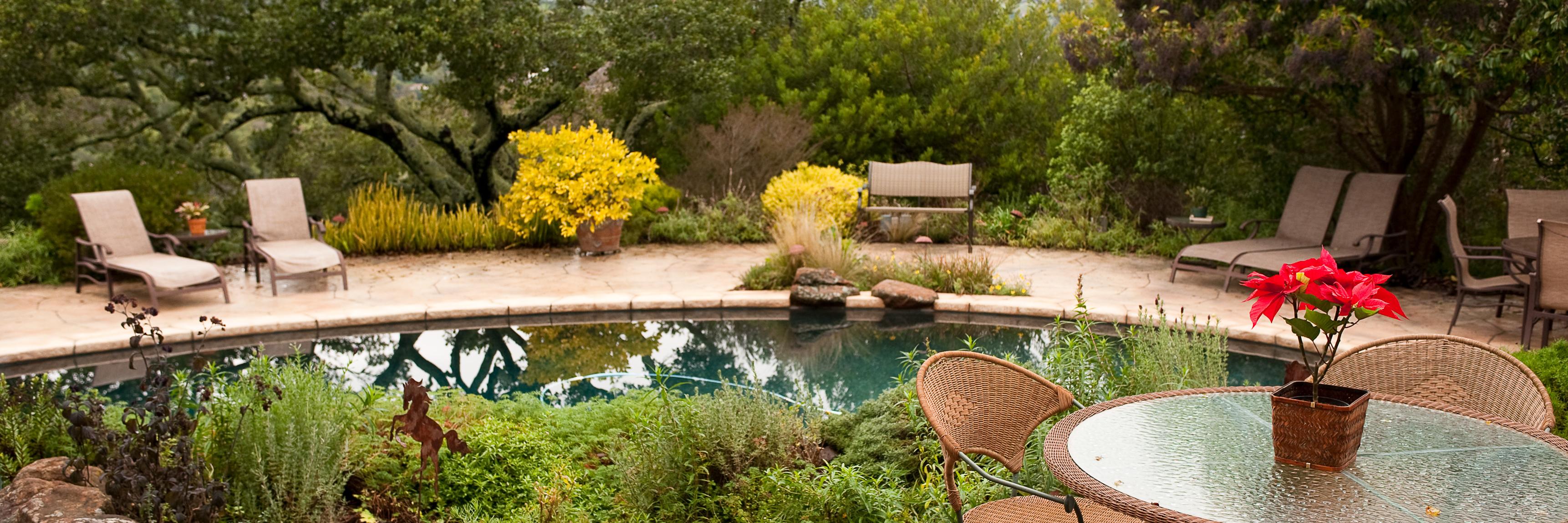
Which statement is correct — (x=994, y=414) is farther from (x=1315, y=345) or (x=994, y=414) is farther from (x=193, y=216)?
(x=193, y=216)

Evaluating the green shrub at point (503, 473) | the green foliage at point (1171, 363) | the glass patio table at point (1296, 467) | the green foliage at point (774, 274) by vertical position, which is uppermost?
the glass patio table at point (1296, 467)

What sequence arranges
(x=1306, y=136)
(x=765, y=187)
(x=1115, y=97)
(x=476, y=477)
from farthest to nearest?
(x=765, y=187) < (x=1115, y=97) < (x=1306, y=136) < (x=476, y=477)

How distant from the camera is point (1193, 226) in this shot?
878cm

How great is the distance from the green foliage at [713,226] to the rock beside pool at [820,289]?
2629mm

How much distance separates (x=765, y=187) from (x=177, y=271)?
220 inches

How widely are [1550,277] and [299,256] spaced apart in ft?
24.9

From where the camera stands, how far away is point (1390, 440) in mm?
2520

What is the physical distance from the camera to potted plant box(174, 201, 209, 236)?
8.45 m

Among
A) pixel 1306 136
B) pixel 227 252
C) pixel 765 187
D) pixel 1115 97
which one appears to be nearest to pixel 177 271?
pixel 227 252

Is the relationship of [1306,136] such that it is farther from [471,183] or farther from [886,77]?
[471,183]


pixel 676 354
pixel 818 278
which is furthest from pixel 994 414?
pixel 818 278

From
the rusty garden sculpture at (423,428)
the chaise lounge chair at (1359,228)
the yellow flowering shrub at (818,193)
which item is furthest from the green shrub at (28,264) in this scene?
the chaise lounge chair at (1359,228)

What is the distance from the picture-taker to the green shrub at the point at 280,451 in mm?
3459

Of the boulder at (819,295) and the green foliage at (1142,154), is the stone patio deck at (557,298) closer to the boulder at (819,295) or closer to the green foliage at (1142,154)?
the boulder at (819,295)
